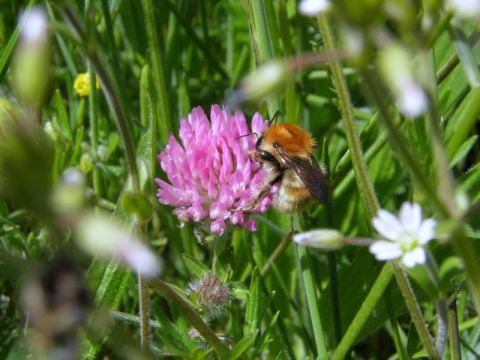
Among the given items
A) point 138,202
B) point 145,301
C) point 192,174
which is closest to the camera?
point 138,202

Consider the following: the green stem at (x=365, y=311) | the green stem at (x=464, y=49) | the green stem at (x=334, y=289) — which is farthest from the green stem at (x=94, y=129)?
the green stem at (x=464, y=49)

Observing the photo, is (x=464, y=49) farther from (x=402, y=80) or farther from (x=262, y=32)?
(x=402, y=80)

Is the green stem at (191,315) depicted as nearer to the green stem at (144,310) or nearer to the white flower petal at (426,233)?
the green stem at (144,310)

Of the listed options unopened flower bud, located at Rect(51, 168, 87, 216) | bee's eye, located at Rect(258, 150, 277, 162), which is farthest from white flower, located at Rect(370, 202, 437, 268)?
bee's eye, located at Rect(258, 150, 277, 162)

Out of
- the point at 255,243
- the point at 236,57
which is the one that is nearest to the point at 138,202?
the point at 255,243

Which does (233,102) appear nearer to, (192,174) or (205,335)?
(205,335)

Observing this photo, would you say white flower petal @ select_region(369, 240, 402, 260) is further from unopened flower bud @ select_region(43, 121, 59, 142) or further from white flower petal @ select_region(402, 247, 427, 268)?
unopened flower bud @ select_region(43, 121, 59, 142)
